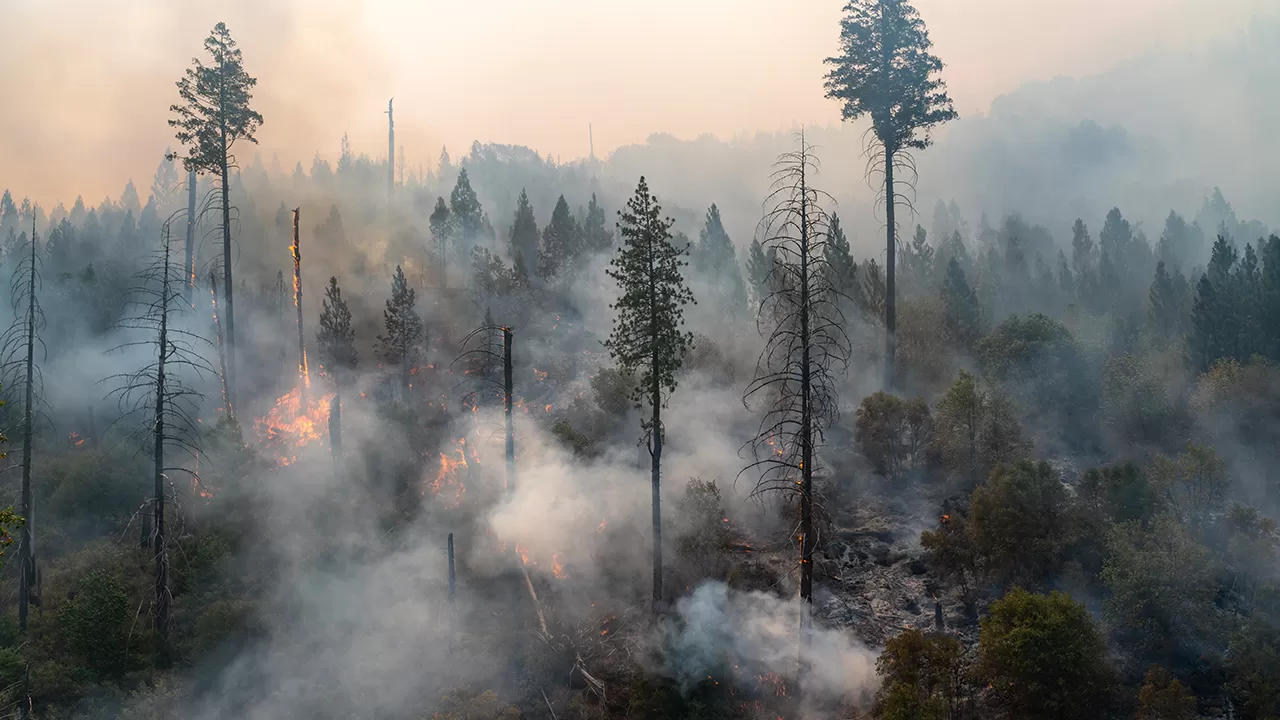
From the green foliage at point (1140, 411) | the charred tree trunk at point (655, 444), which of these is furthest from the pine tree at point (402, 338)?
the green foliage at point (1140, 411)

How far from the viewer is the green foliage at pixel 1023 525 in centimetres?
1967

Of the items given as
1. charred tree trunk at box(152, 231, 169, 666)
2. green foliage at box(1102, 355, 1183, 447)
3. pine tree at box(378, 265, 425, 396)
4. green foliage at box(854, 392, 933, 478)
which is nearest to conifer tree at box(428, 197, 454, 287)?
pine tree at box(378, 265, 425, 396)

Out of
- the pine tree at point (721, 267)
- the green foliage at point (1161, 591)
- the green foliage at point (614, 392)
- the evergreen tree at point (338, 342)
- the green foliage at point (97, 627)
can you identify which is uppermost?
the pine tree at point (721, 267)

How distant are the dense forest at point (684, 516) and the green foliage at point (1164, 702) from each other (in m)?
0.07

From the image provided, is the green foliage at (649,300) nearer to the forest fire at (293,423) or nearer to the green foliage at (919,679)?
the green foliage at (919,679)

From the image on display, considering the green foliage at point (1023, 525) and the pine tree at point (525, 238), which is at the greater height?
the pine tree at point (525, 238)

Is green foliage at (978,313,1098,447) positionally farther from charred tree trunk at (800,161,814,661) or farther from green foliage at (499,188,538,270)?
green foliage at (499,188,538,270)

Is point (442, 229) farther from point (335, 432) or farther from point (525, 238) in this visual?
point (335, 432)

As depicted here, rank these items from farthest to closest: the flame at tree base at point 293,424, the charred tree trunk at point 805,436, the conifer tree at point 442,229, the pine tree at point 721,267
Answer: the conifer tree at point 442,229, the pine tree at point 721,267, the flame at tree base at point 293,424, the charred tree trunk at point 805,436

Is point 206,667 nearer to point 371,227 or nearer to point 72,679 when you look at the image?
point 72,679

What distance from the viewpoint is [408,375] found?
140 feet

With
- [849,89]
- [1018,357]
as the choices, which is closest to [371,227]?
[849,89]

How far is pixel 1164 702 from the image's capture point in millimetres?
15156

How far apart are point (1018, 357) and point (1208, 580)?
50.1 ft
